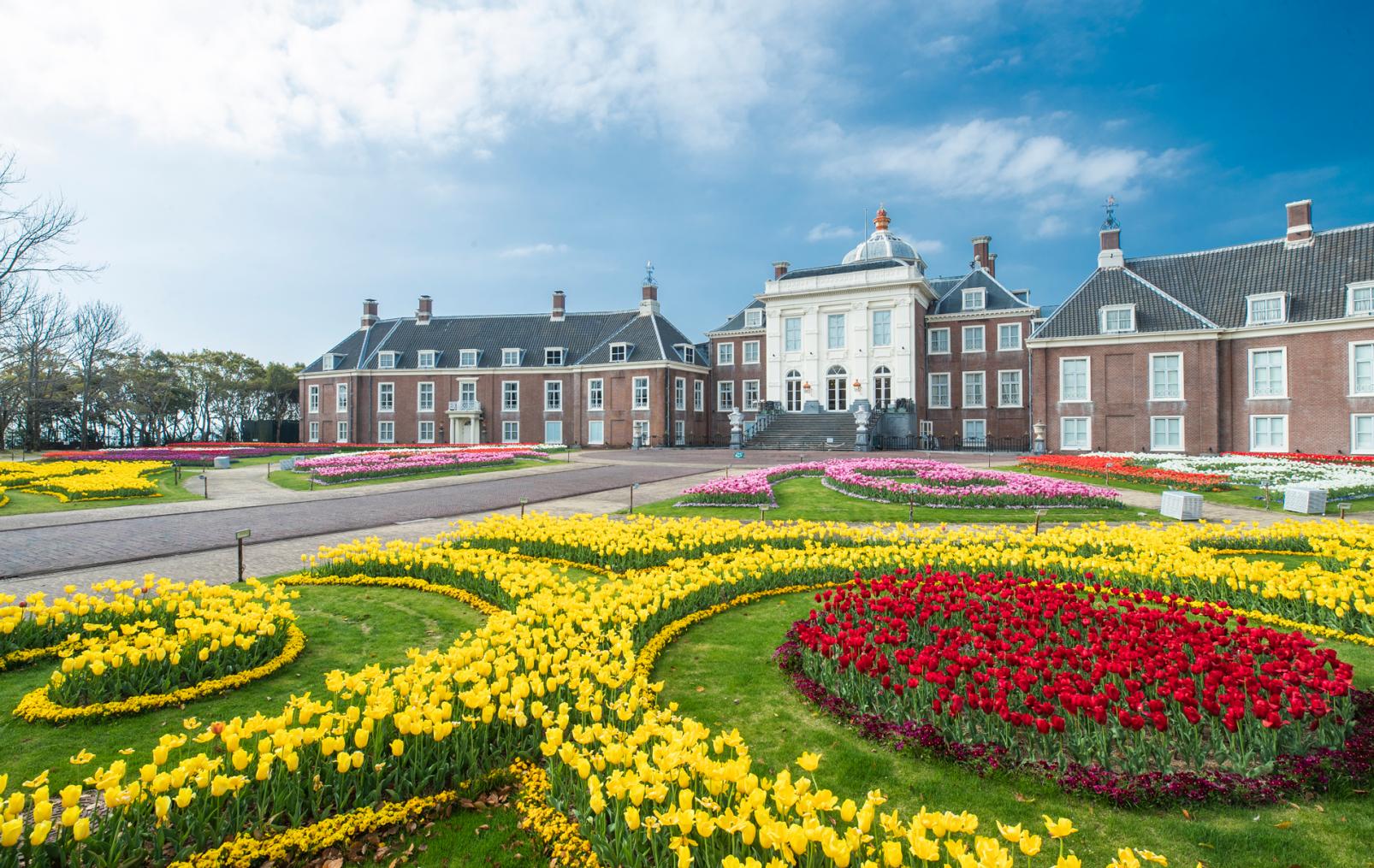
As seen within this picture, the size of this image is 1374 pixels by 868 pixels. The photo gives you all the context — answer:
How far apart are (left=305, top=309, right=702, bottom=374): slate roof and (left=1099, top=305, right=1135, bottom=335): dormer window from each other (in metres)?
26.2

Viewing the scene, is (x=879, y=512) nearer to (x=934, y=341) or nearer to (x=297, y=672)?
(x=297, y=672)

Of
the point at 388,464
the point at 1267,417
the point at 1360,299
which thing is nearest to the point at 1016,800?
the point at 388,464

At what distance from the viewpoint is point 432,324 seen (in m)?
55.6

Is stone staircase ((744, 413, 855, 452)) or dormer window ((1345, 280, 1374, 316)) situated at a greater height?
dormer window ((1345, 280, 1374, 316))

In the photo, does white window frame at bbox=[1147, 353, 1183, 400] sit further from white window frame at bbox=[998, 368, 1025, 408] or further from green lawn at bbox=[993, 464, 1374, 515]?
green lawn at bbox=[993, 464, 1374, 515]

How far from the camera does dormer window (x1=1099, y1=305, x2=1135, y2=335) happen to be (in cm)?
3488

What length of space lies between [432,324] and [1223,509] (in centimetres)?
5379

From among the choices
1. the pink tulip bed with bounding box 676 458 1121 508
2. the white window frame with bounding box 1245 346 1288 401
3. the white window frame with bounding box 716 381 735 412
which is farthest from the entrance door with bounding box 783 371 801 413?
the pink tulip bed with bounding box 676 458 1121 508

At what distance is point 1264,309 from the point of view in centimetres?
3219

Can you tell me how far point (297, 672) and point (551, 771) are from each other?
121 inches

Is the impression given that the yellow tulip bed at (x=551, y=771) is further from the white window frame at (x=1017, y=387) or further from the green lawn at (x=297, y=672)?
the white window frame at (x=1017, y=387)

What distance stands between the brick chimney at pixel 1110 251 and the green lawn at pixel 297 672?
41268 millimetres

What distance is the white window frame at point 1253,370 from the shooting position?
31.6 meters

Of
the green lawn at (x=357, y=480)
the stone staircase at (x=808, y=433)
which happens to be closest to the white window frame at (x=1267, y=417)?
the stone staircase at (x=808, y=433)
